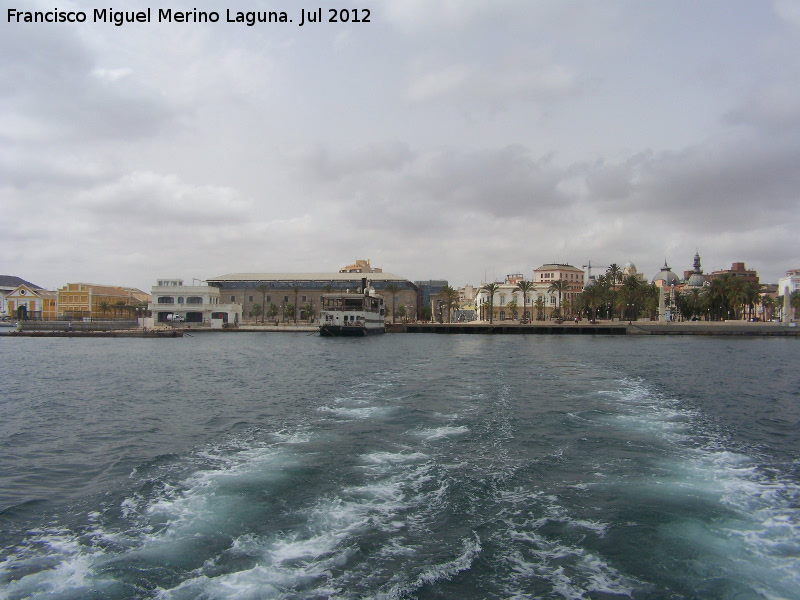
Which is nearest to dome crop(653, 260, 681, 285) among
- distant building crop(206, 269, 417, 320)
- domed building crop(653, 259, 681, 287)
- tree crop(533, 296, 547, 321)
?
domed building crop(653, 259, 681, 287)

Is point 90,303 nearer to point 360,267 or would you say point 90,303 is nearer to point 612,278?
point 360,267

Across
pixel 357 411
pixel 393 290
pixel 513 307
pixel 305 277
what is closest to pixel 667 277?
pixel 513 307

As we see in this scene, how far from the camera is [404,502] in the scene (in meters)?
11.9

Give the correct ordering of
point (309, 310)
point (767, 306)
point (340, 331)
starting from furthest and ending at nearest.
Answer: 1. point (767, 306)
2. point (309, 310)
3. point (340, 331)

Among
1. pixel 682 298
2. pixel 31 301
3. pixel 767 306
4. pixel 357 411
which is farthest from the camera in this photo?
pixel 767 306

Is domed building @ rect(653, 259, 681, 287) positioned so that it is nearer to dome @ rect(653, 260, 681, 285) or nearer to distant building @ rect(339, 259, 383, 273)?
dome @ rect(653, 260, 681, 285)

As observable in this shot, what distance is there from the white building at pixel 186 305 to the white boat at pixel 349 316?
95.7ft

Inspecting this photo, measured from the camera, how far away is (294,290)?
450 ft

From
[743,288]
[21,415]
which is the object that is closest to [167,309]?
[21,415]

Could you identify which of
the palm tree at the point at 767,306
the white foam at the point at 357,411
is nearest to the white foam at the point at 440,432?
the white foam at the point at 357,411

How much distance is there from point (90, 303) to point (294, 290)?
46089mm

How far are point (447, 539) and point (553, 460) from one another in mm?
6053

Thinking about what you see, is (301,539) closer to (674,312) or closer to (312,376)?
(312,376)

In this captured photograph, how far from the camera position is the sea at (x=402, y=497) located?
8.67 metres
